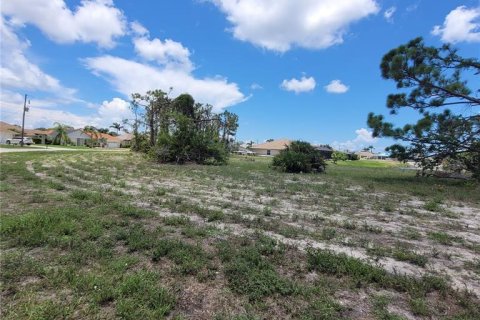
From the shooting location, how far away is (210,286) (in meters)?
2.82

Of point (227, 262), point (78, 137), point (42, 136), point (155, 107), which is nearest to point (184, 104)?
point (155, 107)

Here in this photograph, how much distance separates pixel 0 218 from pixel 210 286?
3.48 meters

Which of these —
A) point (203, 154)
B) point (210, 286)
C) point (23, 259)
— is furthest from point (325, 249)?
point (203, 154)

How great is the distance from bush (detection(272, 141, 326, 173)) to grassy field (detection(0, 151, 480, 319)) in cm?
1071

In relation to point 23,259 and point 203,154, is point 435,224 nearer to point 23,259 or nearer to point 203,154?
point 23,259

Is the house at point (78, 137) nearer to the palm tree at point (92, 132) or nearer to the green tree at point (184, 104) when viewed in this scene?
the palm tree at point (92, 132)

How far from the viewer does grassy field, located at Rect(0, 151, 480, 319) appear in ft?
8.20

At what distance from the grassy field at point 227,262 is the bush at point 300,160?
1071 cm

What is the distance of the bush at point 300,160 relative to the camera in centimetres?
1672

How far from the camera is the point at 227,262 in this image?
10.8 ft

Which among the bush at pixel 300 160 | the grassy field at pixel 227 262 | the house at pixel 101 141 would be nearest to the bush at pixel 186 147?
the bush at pixel 300 160

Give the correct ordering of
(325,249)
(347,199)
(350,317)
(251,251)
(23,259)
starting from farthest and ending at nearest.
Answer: (347,199) < (325,249) < (251,251) < (23,259) < (350,317)

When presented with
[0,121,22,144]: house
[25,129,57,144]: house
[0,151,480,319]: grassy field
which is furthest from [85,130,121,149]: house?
[0,151,480,319]: grassy field

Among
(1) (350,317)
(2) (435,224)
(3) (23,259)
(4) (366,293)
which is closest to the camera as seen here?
(1) (350,317)
